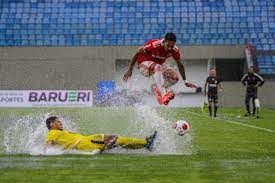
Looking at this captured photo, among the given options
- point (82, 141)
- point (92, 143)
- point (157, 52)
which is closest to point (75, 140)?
point (82, 141)

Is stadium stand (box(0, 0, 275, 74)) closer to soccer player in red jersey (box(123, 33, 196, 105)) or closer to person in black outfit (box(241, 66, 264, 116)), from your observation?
person in black outfit (box(241, 66, 264, 116))

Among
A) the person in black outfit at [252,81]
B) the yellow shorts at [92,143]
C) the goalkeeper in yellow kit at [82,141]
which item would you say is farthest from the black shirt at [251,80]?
the yellow shorts at [92,143]

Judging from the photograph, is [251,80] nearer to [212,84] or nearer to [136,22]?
[212,84]

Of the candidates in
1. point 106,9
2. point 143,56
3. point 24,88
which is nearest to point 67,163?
point 143,56

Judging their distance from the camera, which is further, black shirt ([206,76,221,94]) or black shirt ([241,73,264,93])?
black shirt ([241,73,264,93])

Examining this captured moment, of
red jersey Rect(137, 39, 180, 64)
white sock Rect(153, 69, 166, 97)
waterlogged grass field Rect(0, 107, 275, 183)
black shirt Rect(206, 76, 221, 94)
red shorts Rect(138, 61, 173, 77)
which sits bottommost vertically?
black shirt Rect(206, 76, 221, 94)

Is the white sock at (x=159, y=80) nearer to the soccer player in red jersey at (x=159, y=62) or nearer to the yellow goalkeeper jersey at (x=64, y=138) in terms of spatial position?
the soccer player in red jersey at (x=159, y=62)

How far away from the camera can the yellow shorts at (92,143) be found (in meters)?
9.80

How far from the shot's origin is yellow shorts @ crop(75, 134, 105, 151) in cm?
980

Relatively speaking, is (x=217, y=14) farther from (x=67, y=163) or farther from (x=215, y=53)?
(x=67, y=163)

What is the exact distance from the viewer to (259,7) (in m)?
37.9

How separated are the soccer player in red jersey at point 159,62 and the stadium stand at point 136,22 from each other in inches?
896

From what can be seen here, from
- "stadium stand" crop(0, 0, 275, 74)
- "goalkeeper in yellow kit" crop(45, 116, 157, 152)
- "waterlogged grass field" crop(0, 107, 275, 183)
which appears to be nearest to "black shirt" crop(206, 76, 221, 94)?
"waterlogged grass field" crop(0, 107, 275, 183)

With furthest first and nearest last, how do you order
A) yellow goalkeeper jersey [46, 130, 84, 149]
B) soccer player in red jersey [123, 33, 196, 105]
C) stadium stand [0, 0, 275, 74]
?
stadium stand [0, 0, 275, 74] → soccer player in red jersey [123, 33, 196, 105] → yellow goalkeeper jersey [46, 130, 84, 149]
